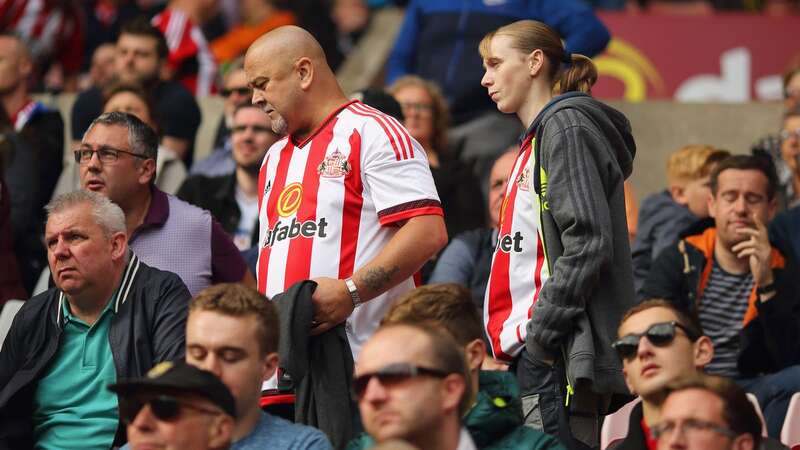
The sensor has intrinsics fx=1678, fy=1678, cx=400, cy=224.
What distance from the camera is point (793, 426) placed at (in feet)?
23.4

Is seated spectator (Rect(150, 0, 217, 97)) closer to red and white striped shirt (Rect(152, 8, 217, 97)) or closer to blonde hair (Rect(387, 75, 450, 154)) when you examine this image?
red and white striped shirt (Rect(152, 8, 217, 97))

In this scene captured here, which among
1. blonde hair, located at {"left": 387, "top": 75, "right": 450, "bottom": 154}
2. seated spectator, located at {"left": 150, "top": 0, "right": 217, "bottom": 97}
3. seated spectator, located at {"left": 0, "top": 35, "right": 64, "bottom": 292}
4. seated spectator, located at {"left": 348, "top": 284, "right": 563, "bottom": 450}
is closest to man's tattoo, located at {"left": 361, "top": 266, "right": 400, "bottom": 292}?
seated spectator, located at {"left": 348, "top": 284, "right": 563, "bottom": 450}

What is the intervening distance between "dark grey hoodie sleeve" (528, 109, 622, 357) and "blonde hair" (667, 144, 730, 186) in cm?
329

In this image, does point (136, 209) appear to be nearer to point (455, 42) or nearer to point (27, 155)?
point (27, 155)

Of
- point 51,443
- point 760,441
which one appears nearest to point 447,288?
point 760,441

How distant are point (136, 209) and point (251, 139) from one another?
7.30 feet

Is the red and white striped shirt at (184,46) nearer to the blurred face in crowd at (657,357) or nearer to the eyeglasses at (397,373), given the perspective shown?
the blurred face in crowd at (657,357)

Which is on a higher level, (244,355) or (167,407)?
(244,355)

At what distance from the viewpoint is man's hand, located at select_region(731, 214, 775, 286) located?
26.2 feet

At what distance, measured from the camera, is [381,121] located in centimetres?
655

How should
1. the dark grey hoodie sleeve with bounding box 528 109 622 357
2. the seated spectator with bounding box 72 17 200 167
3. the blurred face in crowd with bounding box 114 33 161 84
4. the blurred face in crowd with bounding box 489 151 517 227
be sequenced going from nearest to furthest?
the dark grey hoodie sleeve with bounding box 528 109 622 357
the blurred face in crowd with bounding box 489 151 517 227
the seated spectator with bounding box 72 17 200 167
the blurred face in crowd with bounding box 114 33 161 84

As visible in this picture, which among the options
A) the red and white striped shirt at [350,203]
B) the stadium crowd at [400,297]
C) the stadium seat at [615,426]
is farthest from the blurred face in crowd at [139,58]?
the stadium seat at [615,426]

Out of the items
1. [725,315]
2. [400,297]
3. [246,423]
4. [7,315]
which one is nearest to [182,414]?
[246,423]

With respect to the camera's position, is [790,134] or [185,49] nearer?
[790,134]
